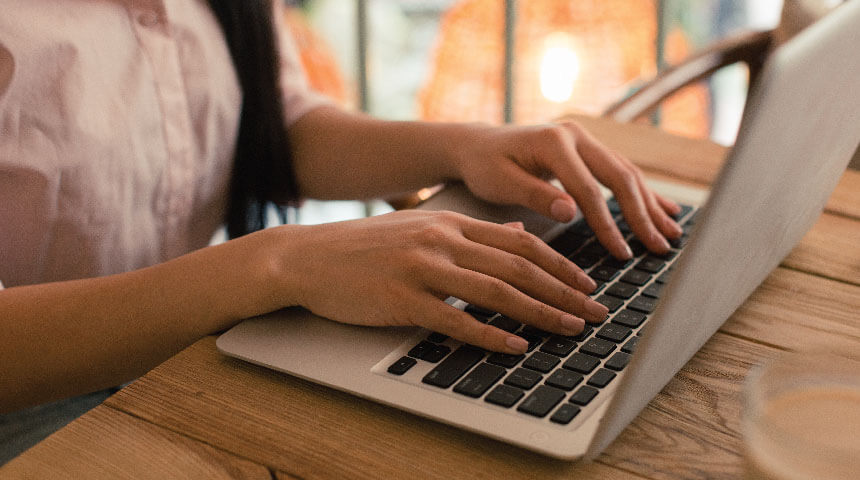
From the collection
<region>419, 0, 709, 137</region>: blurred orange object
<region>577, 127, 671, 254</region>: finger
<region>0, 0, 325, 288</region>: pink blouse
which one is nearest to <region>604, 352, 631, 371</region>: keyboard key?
<region>577, 127, 671, 254</region>: finger

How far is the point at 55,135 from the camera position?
812 millimetres

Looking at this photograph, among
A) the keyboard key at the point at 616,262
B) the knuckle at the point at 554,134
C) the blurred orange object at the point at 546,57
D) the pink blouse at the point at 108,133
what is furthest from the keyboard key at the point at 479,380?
the blurred orange object at the point at 546,57

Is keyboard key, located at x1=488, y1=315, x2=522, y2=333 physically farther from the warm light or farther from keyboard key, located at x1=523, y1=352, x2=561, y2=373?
the warm light

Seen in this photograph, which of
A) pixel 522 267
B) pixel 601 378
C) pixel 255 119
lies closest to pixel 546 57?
pixel 255 119

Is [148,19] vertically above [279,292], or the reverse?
[148,19]

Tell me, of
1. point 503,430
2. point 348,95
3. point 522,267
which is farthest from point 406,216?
point 348,95

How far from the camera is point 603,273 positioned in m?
0.69

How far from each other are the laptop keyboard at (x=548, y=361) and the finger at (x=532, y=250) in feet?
0.08

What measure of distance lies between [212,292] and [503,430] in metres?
0.27

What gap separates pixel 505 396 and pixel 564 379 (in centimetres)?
5

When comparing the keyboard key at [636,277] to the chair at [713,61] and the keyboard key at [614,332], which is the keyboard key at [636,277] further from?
the chair at [713,61]

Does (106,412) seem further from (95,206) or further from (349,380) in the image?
(95,206)

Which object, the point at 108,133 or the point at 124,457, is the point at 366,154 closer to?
the point at 108,133

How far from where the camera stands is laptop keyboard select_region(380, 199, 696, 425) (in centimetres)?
50
